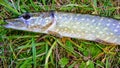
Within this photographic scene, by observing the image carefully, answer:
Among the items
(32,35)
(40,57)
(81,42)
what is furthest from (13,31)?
(81,42)

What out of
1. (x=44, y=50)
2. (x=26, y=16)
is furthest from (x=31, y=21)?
(x=44, y=50)

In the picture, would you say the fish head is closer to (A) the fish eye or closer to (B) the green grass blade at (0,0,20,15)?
(A) the fish eye

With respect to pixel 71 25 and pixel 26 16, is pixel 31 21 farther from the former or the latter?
pixel 71 25

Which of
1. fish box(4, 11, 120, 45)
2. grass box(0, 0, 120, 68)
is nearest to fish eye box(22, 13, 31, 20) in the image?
fish box(4, 11, 120, 45)

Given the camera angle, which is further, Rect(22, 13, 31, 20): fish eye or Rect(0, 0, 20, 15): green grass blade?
Rect(0, 0, 20, 15): green grass blade

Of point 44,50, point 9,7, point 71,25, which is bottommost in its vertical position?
point 44,50

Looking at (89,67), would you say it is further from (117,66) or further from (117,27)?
(117,27)

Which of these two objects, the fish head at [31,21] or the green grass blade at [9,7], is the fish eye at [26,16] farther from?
the green grass blade at [9,7]
